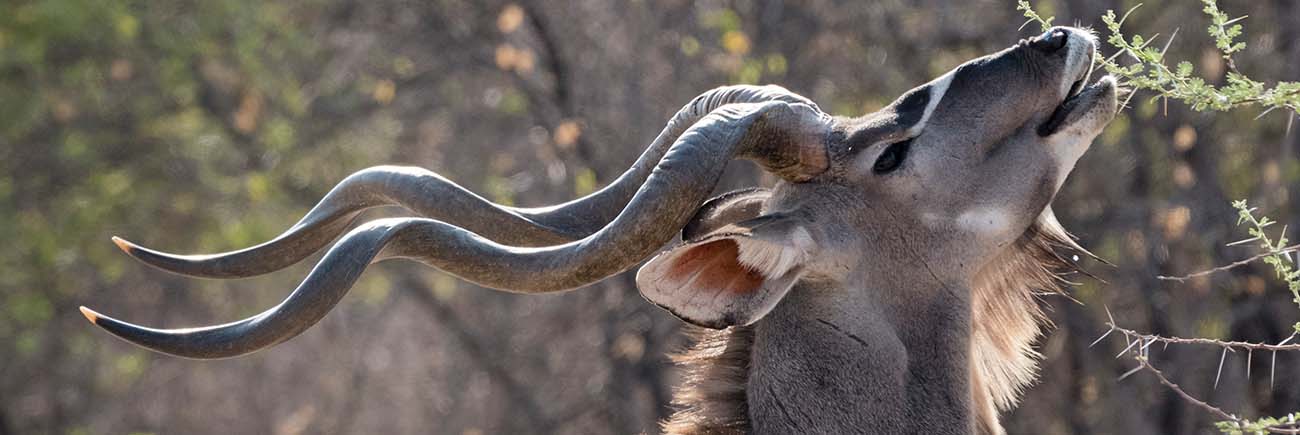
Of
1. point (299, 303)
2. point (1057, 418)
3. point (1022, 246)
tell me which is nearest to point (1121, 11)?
point (1057, 418)

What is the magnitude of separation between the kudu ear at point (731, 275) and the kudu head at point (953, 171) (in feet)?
0.50

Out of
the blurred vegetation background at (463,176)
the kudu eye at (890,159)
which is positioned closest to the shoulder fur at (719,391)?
the kudu eye at (890,159)

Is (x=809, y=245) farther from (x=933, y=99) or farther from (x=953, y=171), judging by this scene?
(x=933, y=99)

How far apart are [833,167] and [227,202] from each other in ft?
27.3

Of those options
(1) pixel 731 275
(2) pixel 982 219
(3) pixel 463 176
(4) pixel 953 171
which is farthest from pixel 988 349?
(3) pixel 463 176

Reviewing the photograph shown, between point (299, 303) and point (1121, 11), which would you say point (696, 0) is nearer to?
point (1121, 11)

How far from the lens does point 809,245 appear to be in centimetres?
476

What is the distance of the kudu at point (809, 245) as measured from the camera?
4.48 metres

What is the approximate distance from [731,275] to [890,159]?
0.65 metres

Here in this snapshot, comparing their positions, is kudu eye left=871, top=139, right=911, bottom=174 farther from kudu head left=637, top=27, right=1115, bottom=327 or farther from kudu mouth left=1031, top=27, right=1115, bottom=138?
kudu mouth left=1031, top=27, right=1115, bottom=138

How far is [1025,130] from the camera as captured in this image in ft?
16.5

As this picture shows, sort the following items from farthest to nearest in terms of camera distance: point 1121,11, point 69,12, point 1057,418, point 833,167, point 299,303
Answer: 1. point 69,12
2. point 1057,418
3. point 1121,11
4. point 833,167
5. point 299,303

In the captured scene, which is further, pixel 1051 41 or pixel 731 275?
pixel 1051 41

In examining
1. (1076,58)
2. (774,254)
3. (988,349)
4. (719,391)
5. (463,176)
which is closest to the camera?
(774,254)
